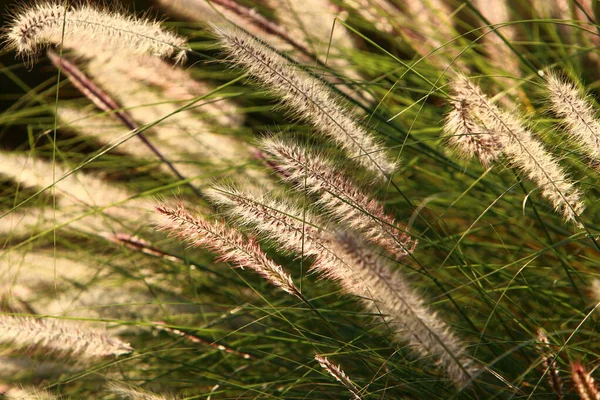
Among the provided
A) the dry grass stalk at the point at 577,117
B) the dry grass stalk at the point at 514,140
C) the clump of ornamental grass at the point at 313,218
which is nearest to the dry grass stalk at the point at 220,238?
the clump of ornamental grass at the point at 313,218

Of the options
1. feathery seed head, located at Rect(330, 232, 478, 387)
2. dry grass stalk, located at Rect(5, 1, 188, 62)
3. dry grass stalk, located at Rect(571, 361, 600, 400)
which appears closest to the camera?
feathery seed head, located at Rect(330, 232, 478, 387)

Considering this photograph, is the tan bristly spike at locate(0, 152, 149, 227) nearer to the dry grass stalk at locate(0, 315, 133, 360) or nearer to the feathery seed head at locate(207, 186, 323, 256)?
the dry grass stalk at locate(0, 315, 133, 360)

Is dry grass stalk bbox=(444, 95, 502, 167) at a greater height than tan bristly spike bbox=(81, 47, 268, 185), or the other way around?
dry grass stalk bbox=(444, 95, 502, 167)

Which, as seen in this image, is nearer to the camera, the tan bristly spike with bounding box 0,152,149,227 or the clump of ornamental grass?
the clump of ornamental grass

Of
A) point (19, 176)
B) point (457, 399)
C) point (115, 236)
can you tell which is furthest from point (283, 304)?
point (19, 176)

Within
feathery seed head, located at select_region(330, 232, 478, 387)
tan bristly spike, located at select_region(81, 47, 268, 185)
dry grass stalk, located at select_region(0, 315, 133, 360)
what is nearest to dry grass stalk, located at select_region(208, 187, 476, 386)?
feathery seed head, located at select_region(330, 232, 478, 387)

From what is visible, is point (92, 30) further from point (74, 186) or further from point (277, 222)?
point (74, 186)
